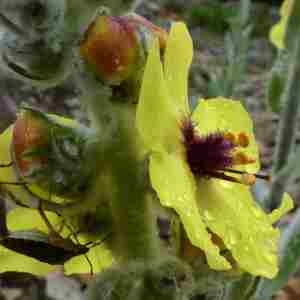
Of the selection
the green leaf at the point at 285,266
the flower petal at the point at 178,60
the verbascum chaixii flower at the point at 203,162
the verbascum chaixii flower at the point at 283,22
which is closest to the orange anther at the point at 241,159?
the verbascum chaixii flower at the point at 203,162

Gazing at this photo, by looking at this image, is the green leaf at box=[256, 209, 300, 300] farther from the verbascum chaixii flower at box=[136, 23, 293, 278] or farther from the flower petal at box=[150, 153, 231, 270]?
the flower petal at box=[150, 153, 231, 270]

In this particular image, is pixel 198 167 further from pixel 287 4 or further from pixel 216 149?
pixel 287 4

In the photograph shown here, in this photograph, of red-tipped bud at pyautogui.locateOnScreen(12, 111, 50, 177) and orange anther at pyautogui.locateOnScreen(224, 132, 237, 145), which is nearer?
red-tipped bud at pyautogui.locateOnScreen(12, 111, 50, 177)

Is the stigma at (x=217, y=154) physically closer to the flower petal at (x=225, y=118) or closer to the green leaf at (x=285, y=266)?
the flower petal at (x=225, y=118)

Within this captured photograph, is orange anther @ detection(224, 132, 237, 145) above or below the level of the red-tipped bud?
below

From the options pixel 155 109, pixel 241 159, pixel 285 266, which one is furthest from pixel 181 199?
pixel 285 266

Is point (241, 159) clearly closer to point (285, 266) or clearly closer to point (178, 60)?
point (178, 60)

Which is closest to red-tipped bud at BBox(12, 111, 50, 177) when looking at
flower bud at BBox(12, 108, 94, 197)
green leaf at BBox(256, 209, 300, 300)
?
flower bud at BBox(12, 108, 94, 197)
